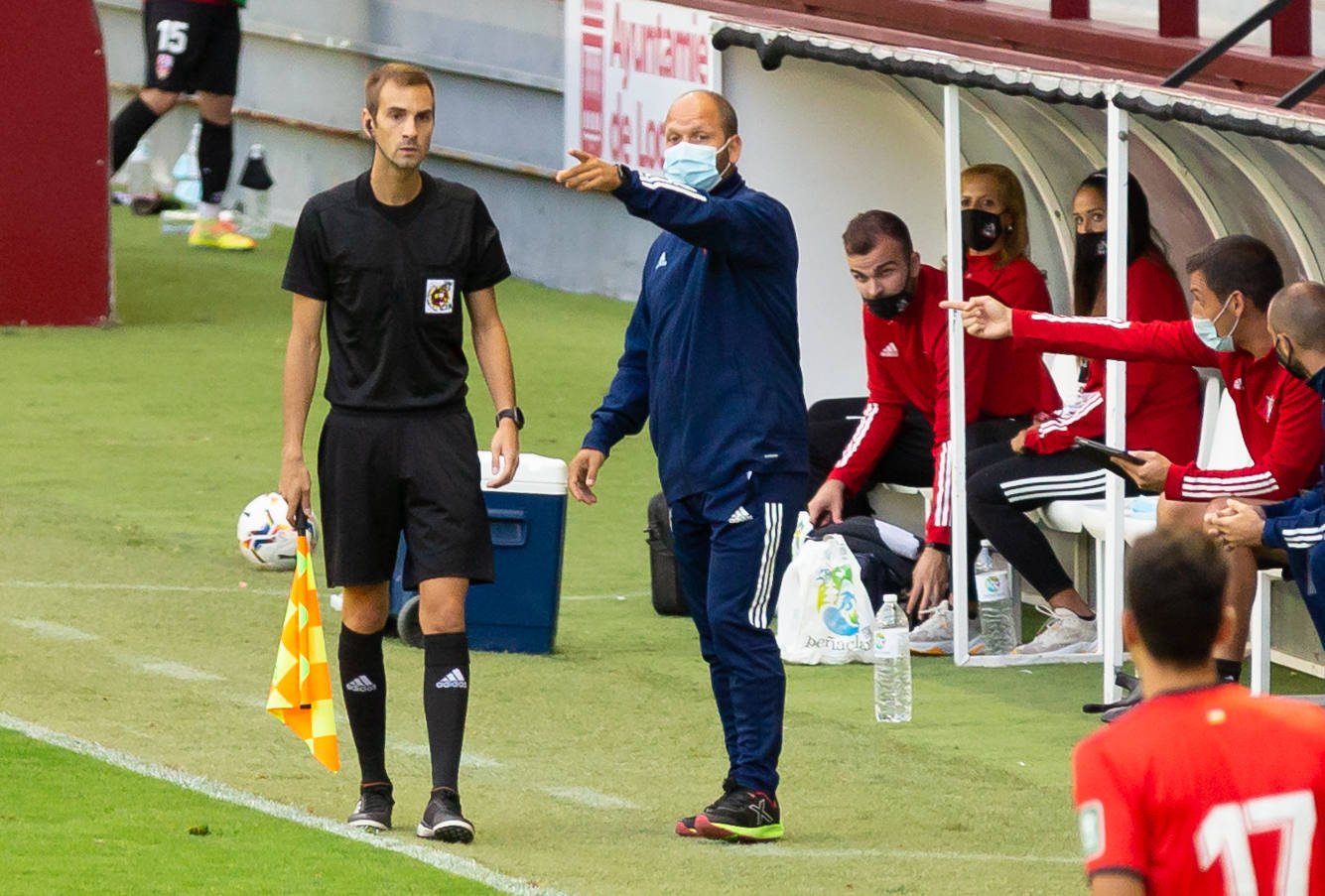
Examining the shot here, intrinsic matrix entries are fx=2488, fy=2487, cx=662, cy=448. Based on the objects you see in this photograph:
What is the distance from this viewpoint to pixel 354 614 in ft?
20.4

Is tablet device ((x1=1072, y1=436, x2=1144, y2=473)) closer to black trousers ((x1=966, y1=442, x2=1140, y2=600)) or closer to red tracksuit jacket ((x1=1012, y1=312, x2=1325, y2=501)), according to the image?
red tracksuit jacket ((x1=1012, y1=312, x2=1325, y2=501))

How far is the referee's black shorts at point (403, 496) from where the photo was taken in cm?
611

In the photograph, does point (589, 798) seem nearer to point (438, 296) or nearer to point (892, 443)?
point (438, 296)

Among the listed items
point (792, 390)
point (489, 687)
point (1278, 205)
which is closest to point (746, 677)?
point (792, 390)

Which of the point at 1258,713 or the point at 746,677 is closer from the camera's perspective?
the point at 1258,713

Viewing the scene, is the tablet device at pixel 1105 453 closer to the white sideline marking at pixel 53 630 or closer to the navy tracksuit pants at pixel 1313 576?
the navy tracksuit pants at pixel 1313 576

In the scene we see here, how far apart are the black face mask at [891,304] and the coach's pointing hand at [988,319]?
5.67 ft

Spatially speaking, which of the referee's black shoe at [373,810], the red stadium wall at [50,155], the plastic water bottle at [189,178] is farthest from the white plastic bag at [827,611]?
the plastic water bottle at [189,178]

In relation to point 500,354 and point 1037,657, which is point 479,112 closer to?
point 1037,657

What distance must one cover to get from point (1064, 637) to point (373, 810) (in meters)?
3.45

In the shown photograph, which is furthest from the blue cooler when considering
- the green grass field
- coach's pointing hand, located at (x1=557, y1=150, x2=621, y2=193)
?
coach's pointing hand, located at (x1=557, y1=150, x2=621, y2=193)

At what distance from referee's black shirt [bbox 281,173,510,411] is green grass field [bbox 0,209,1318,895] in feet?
3.68

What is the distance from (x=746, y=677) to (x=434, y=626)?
80cm

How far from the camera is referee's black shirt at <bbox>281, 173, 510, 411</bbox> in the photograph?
240 inches
